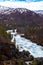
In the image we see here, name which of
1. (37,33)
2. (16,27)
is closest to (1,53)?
(37,33)

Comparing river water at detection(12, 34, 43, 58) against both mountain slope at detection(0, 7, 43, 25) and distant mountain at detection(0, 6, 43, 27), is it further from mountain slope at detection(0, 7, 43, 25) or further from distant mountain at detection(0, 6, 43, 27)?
mountain slope at detection(0, 7, 43, 25)

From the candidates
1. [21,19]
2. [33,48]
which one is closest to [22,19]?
[21,19]

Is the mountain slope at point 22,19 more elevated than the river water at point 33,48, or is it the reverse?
the river water at point 33,48

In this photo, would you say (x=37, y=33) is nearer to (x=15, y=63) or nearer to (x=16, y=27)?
(x=16, y=27)

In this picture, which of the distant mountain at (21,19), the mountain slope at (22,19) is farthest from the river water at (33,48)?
the mountain slope at (22,19)

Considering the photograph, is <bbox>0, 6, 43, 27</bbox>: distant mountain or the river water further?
<bbox>0, 6, 43, 27</bbox>: distant mountain

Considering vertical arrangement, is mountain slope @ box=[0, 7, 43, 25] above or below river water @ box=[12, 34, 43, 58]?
below

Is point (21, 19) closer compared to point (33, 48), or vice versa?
point (33, 48)

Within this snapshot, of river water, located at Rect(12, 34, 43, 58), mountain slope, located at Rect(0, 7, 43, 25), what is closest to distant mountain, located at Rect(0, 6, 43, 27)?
mountain slope, located at Rect(0, 7, 43, 25)

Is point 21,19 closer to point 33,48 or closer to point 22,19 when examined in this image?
point 22,19

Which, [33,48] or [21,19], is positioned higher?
[33,48]

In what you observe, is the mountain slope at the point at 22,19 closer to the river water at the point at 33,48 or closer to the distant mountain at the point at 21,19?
the distant mountain at the point at 21,19
